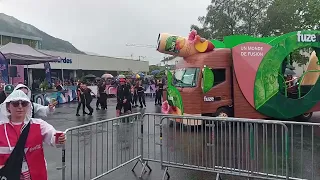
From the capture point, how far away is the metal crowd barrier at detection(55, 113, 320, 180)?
18.2ft

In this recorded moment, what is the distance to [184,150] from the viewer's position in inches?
257

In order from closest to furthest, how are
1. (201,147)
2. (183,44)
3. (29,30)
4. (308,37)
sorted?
(201,147) < (308,37) < (183,44) < (29,30)

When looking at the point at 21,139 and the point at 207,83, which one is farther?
the point at 207,83

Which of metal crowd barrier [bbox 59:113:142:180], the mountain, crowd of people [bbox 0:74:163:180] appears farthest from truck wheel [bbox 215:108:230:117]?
the mountain

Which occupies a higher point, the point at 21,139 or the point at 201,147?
the point at 21,139

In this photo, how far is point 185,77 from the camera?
11891 millimetres

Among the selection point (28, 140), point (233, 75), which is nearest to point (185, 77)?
point (233, 75)

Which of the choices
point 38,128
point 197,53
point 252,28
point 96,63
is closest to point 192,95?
point 197,53

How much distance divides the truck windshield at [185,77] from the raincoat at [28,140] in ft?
27.9

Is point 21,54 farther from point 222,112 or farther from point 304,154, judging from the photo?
point 304,154

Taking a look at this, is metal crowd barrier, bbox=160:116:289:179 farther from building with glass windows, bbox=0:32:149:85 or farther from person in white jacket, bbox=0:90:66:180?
building with glass windows, bbox=0:32:149:85

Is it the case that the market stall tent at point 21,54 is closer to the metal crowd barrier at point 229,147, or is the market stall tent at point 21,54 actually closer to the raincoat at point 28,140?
the metal crowd barrier at point 229,147

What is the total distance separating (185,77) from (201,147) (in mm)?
5997

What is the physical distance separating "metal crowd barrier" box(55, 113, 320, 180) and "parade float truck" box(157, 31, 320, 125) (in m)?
4.89
